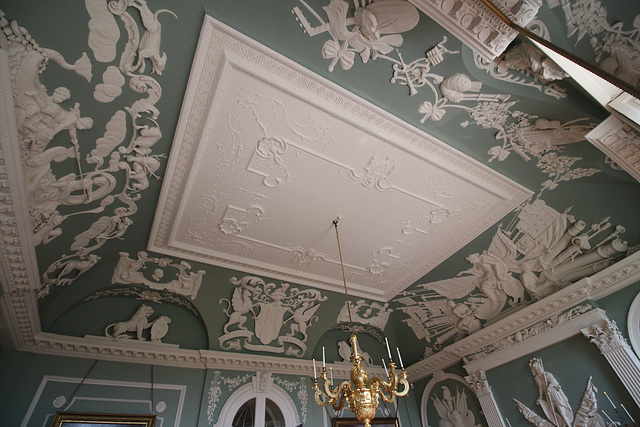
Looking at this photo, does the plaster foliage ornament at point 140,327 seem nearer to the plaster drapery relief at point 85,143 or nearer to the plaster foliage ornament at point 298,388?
the plaster drapery relief at point 85,143

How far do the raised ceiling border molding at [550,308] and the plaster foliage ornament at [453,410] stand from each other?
23.8 inches

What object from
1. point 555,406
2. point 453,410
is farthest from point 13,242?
point 453,410

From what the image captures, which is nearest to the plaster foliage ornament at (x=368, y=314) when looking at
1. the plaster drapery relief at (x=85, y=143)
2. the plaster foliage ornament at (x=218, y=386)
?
the plaster foliage ornament at (x=218, y=386)

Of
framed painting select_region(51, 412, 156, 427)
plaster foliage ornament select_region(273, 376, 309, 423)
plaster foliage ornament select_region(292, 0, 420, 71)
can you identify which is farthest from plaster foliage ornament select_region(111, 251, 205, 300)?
plaster foliage ornament select_region(292, 0, 420, 71)

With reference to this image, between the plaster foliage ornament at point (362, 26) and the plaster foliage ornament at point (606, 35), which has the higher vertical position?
the plaster foliage ornament at point (362, 26)

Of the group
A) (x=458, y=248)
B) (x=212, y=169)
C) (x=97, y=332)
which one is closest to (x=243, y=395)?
(x=97, y=332)

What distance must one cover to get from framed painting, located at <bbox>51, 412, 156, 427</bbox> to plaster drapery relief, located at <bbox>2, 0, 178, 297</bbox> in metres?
1.79

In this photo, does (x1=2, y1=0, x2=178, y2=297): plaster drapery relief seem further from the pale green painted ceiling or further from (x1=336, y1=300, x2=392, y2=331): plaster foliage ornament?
(x1=336, y1=300, x2=392, y2=331): plaster foliage ornament

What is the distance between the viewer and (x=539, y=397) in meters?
5.37

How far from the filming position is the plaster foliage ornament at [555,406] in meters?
4.71

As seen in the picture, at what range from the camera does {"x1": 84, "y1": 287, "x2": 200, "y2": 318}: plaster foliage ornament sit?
5.50m

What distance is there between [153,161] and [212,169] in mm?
713

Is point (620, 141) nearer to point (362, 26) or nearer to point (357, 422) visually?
point (362, 26)

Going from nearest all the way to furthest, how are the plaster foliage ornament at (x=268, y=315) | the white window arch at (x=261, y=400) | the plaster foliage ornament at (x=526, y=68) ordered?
the plaster foliage ornament at (x=526, y=68) < the white window arch at (x=261, y=400) < the plaster foliage ornament at (x=268, y=315)
